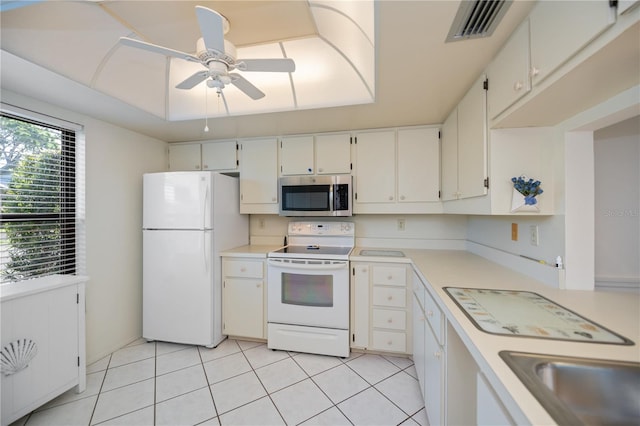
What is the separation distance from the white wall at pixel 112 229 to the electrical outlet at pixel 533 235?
11.5 ft

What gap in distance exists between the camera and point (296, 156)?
8.86ft

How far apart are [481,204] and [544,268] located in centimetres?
49

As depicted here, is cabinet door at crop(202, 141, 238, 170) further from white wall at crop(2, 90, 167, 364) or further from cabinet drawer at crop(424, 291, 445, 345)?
cabinet drawer at crop(424, 291, 445, 345)

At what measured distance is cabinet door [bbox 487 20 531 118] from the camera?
110 centimetres

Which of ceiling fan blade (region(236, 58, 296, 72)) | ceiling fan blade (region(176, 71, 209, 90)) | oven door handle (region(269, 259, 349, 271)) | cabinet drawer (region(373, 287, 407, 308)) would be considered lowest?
cabinet drawer (region(373, 287, 407, 308))

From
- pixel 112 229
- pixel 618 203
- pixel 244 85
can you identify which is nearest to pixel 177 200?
pixel 112 229

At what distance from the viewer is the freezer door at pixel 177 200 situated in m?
2.38

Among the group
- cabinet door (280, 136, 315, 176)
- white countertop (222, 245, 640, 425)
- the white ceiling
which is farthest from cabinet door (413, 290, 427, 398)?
cabinet door (280, 136, 315, 176)

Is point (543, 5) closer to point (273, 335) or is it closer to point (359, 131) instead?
point (359, 131)

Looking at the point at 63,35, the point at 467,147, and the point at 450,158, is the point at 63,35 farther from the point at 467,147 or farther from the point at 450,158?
the point at 450,158

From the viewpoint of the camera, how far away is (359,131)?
2590 mm

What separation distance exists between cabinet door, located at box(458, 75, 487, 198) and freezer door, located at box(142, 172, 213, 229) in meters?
2.23

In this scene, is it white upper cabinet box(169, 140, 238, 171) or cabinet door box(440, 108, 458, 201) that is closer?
cabinet door box(440, 108, 458, 201)

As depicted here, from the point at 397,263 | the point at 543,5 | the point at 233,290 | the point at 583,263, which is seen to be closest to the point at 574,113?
the point at 543,5
